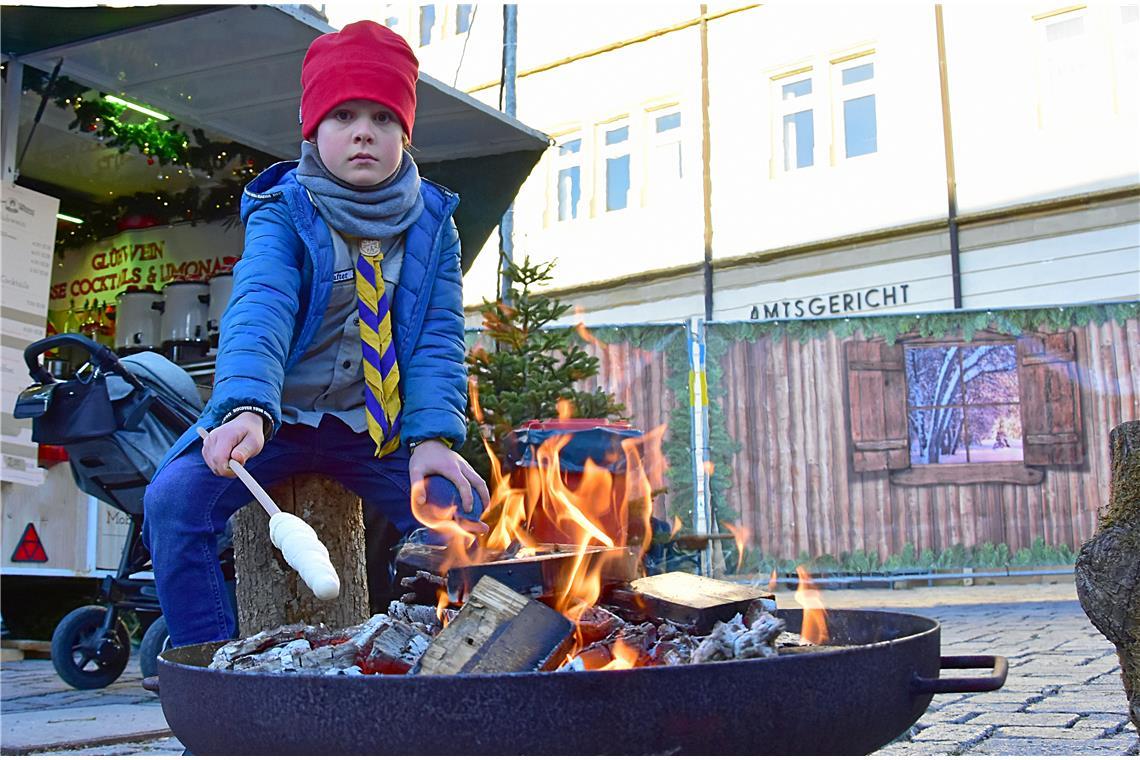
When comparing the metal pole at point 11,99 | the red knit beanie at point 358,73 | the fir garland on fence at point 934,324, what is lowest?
the red knit beanie at point 358,73

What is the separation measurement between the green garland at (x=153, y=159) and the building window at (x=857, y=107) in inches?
383

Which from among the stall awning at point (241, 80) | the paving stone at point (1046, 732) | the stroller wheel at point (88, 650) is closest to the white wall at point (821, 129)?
the stall awning at point (241, 80)

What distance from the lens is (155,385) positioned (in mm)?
4953

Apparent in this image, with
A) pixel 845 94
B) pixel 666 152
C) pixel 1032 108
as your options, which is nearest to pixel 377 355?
pixel 1032 108

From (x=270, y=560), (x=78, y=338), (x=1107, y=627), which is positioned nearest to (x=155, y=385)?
(x=78, y=338)

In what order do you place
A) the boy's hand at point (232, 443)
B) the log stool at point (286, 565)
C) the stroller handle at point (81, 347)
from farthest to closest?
the stroller handle at point (81, 347) < the log stool at point (286, 565) < the boy's hand at point (232, 443)

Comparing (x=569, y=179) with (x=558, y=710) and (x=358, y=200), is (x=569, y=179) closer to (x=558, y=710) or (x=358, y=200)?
(x=358, y=200)

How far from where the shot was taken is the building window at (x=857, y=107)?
14.5 metres

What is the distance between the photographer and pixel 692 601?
7.27 feet

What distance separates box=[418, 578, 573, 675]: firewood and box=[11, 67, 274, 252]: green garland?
5.00 meters

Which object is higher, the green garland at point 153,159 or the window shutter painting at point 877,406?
the green garland at point 153,159

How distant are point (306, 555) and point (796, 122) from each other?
14395 millimetres

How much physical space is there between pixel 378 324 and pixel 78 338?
2.41 metres

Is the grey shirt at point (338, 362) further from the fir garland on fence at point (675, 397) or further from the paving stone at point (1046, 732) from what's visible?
the fir garland on fence at point (675, 397)
